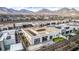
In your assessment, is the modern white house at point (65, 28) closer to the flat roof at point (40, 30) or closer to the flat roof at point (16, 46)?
the flat roof at point (40, 30)

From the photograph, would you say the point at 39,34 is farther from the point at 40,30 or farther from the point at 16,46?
the point at 16,46

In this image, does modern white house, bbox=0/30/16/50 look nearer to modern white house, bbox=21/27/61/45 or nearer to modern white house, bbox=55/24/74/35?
modern white house, bbox=21/27/61/45

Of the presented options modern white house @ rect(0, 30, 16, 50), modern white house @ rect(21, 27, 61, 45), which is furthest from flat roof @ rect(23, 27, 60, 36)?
modern white house @ rect(0, 30, 16, 50)

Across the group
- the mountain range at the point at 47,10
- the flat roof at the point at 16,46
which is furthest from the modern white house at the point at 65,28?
the flat roof at the point at 16,46

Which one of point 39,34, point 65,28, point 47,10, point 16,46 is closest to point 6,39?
point 16,46
